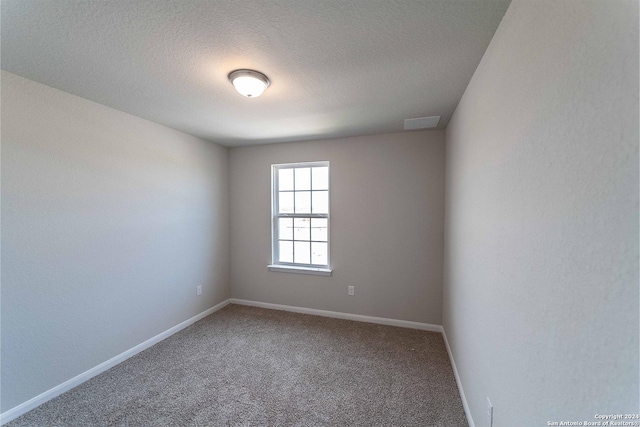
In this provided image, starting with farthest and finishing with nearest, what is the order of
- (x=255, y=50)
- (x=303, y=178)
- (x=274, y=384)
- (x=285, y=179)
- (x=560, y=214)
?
(x=285, y=179) → (x=303, y=178) → (x=274, y=384) → (x=255, y=50) → (x=560, y=214)

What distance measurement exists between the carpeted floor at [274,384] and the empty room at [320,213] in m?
0.02

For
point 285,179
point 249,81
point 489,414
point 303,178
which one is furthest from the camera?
point 285,179

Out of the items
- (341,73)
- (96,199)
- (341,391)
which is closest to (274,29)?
(341,73)

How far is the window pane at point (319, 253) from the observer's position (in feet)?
11.2

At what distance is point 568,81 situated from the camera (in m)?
0.70

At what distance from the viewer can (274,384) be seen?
2.02 metres

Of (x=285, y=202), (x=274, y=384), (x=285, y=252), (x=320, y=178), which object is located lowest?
(x=274, y=384)

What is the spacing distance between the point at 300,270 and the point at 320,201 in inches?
39.4

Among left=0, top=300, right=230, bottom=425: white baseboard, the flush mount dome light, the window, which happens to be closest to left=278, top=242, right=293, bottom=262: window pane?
the window

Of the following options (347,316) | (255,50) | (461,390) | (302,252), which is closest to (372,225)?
(302,252)

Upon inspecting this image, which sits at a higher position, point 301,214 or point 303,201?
Answer: point 303,201

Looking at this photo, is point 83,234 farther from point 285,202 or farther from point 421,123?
point 421,123

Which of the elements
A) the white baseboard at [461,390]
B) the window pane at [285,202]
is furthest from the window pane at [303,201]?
the white baseboard at [461,390]

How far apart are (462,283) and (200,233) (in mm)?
3056
